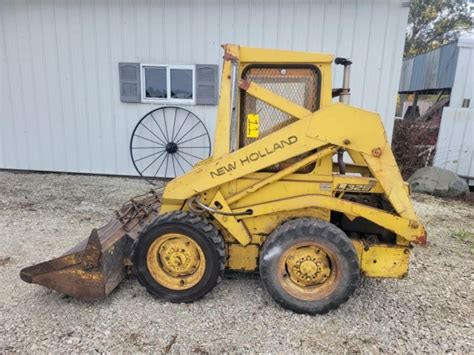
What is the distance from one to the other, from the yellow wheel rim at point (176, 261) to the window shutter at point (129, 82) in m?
4.28

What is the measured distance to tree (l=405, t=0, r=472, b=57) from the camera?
23.4 metres

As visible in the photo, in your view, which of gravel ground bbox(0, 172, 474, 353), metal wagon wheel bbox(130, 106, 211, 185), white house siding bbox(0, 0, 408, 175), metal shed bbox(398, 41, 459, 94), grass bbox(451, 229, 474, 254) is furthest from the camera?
metal shed bbox(398, 41, 459, 94)

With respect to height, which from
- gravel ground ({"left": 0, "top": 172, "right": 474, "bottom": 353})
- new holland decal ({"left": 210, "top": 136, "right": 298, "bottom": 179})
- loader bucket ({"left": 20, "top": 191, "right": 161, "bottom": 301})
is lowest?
gravel ground ({"left": 0, "top": 172, "right": 474, "bottom": 353})

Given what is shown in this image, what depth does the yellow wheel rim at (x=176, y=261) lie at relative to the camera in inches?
114

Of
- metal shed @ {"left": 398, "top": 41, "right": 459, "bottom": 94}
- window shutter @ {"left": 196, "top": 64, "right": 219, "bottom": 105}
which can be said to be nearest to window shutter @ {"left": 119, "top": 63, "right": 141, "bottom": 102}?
window shutter @ {"left": 196, "top": 64, "right": 219, "bottom": 105}

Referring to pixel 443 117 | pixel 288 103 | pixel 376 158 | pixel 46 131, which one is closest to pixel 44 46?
pixel 46 131

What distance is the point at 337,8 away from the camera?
236 inches

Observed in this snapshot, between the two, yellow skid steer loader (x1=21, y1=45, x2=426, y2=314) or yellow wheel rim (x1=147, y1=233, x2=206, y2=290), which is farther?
yellow wheel rim (x1=147, y1=233, x2=206, y2=290)

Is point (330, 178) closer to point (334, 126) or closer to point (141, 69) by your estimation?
point (334, 126)

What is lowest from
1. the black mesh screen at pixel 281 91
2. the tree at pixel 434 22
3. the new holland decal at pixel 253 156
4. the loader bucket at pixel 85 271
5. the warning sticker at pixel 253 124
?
the loader bucket at pixel 85 271

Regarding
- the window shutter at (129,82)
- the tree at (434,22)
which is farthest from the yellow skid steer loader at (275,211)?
the tree at (434,22)

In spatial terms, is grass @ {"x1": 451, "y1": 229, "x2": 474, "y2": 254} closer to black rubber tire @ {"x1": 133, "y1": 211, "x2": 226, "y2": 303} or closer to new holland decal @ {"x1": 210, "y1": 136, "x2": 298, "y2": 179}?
new holland decal @ {"x1": 210, "y1": 136, "x2": 298, "y2": 179}

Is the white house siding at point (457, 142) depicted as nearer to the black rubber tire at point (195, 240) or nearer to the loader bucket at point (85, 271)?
the black rubber tire at point (195, 240)

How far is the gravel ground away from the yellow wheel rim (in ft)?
0.59
